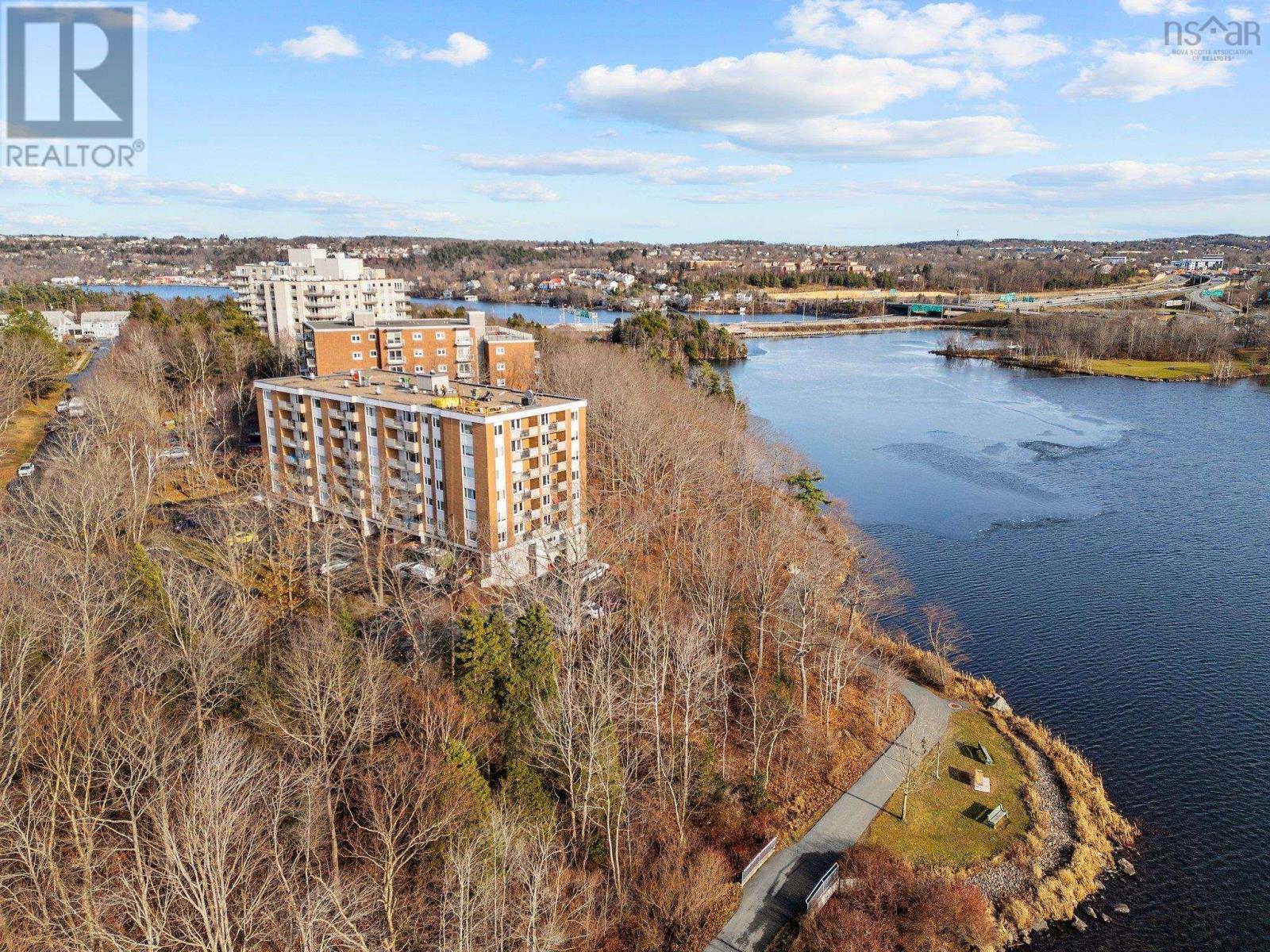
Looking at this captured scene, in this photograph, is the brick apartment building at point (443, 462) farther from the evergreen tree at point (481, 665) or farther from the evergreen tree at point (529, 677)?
the evergreen tree at point (481, 665)

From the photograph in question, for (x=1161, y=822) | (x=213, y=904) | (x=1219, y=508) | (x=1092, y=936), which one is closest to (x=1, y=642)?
(x=213, y=904)

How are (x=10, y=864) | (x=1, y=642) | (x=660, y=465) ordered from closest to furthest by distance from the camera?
(x=10, y=864) < (x=1, y=642) < (x=660, y=465)

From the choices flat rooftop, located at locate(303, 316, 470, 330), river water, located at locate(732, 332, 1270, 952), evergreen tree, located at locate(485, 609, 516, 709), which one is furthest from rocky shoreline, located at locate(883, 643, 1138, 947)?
flat rooftop, located at locate(303, 316, 470, 330)

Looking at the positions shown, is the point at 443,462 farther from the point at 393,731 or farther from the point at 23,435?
the point at 23,435

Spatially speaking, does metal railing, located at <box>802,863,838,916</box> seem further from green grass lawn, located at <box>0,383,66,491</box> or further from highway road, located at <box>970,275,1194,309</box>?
highway road, located at <box>970,275,1194,309</box>

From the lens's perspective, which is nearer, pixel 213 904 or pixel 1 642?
pixel 213 904

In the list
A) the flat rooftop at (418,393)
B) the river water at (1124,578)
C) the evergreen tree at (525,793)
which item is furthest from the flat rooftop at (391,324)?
the evergreen tree at (525,793)

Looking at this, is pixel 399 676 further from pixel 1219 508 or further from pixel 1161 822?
pixel 1219 508
